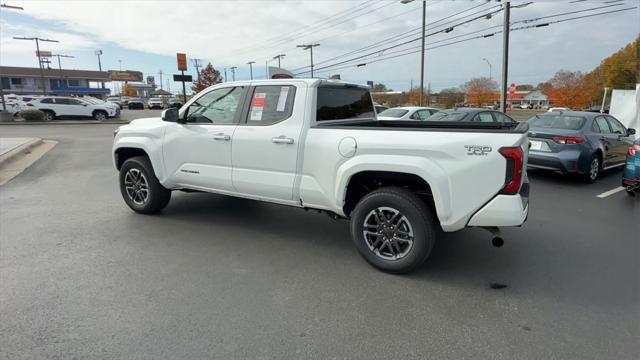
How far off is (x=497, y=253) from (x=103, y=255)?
427cm

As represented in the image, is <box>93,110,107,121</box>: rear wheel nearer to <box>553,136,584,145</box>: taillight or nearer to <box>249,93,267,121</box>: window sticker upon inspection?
<box>249,93,267,121</box>: window sticker

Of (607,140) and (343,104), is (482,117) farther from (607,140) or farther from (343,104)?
(343,104)

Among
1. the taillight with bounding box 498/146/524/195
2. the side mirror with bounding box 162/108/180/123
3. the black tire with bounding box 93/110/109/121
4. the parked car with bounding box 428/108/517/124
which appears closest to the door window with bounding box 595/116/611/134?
the parked car with bounding box 428/108/517/124

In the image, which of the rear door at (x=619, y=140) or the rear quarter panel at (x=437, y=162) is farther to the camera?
the rear door at (x=619, y=140)

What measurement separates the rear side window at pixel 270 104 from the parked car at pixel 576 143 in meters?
5.41

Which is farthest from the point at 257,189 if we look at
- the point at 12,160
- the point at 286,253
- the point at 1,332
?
the point at 12,160

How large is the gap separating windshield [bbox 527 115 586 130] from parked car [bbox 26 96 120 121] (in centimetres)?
2694

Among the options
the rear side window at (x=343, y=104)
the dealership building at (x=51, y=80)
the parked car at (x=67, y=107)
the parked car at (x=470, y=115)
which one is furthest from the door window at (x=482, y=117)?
the dealership building at (x=51, y=80)

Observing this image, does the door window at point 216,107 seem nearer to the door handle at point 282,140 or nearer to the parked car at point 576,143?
the door handle at point 282,140

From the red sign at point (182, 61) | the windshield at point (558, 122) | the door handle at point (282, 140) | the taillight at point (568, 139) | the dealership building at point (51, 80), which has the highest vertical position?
the dealership building at point (51, 80)

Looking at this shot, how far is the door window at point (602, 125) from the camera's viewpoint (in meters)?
8.62

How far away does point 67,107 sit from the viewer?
26.3 m

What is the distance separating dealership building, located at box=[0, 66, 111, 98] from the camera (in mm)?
76938

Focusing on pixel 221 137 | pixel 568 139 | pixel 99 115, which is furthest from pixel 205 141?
pixel 99 115
